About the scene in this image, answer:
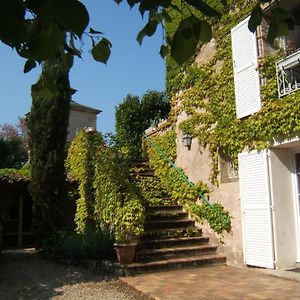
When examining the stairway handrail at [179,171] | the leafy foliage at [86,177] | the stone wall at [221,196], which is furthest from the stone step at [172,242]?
the leafy foliage at [86,177]

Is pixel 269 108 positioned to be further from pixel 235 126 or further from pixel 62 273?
pixel 62 273

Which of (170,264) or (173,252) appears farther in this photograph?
(173,252)

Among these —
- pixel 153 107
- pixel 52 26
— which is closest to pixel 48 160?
pixel 153 107

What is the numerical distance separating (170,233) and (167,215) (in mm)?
617

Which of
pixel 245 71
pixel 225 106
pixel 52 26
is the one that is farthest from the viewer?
pixel 225 106

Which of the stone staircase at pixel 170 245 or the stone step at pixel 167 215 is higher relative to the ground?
the stone step at pixel 167 215

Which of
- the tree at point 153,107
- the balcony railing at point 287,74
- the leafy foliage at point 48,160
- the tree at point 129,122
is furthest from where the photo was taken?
the tree at point 153,107

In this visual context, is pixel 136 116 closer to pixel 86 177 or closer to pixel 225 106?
pixel 86 177

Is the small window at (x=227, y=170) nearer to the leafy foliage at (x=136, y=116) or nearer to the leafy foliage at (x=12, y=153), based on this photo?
the leafy foliage at (x=136, y=116)

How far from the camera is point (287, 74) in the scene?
727 cm

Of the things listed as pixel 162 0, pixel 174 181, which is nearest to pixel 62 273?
pixel 174 181

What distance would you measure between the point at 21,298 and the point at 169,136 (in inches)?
240

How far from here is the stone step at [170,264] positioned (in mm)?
7230

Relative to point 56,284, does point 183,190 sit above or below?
above
